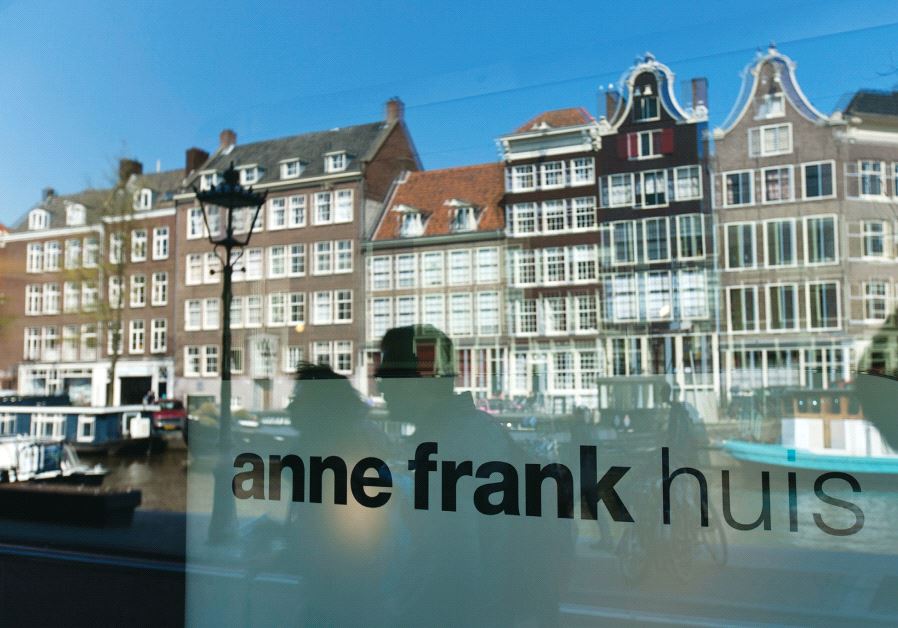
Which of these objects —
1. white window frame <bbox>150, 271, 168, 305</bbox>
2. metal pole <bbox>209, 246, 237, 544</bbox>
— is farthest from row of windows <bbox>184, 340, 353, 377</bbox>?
white window frame <bbox>150, 271, 168, 305</bbox>

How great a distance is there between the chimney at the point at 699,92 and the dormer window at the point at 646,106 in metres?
0.08

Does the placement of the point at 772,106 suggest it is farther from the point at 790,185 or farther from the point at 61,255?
the point at 61,255

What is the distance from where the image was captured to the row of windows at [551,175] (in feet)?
5.40

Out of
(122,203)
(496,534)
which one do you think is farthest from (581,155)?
(122,203)

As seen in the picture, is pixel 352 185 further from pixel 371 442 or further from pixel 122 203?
pixel 122 203

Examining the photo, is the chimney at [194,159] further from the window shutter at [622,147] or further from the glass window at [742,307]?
the glass window at [742,307]

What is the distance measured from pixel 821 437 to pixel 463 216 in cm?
88

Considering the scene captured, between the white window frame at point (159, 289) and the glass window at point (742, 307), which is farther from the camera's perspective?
the white window frame at point (159, 289)

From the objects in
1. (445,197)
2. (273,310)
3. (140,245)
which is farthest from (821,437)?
(140,245)

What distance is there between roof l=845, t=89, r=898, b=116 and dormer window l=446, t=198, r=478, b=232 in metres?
0.78

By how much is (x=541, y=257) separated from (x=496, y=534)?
661mm

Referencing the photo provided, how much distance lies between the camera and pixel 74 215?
2.46 meters

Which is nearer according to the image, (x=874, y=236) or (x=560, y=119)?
(x=874, y=236)

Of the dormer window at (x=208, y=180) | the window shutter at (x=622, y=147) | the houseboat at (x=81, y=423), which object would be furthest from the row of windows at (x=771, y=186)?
the houseboat at (x=81, y=423)
